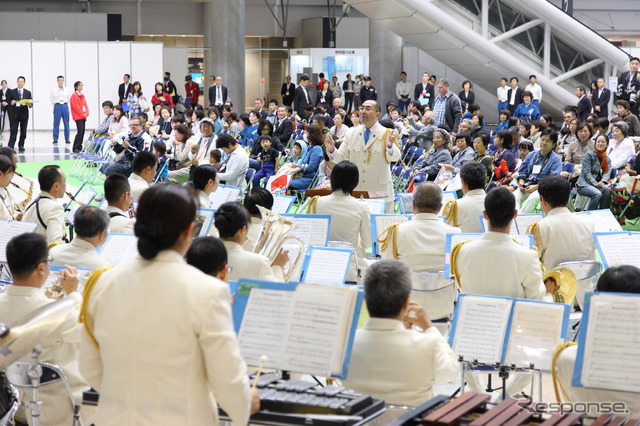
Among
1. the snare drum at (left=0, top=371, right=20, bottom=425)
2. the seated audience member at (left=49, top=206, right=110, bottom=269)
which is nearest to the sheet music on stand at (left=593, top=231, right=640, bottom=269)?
the seated audience member at (left=49, top=206, right=110, bottom=269)

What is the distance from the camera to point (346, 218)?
6.80 m

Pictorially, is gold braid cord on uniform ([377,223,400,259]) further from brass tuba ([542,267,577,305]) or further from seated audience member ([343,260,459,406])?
seated audience member ([343,260,459,406])

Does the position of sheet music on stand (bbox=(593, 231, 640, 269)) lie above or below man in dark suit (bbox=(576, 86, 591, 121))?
below

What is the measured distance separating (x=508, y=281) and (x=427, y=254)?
3.85ft

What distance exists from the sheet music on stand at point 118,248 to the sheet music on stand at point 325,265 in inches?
41.1

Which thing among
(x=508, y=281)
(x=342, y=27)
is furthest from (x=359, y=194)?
(x=342, y=27)

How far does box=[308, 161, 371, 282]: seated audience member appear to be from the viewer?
22.3 feet

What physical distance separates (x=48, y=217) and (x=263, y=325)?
363cm

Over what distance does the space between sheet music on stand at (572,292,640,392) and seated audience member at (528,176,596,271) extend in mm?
2816

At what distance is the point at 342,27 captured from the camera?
98.8 ft

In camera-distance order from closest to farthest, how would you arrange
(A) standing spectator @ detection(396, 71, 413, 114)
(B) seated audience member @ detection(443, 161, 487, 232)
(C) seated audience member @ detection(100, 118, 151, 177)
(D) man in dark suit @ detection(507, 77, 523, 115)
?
(B) seated audience member @ detection(443, 161, 487, 232)
(C) seated audience member @ detection(100, 118, 151, 177)
(D) man in dark suit @ detection(507, 77, 523, 115)
(A) standing spectator @ detection(396, 71, 413, 114)

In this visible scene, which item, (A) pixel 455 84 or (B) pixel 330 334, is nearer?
(B) pixel 330 334

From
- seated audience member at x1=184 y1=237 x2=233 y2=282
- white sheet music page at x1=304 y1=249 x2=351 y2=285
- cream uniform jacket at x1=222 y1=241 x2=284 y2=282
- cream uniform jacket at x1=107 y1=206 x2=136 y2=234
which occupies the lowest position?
white sheet music page at x1=304 y1=249 x2=351 y2=285

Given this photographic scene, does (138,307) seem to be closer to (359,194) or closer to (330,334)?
(330,334)
